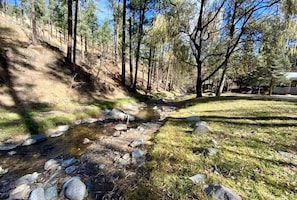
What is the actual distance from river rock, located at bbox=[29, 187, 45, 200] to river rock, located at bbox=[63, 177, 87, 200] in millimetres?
320

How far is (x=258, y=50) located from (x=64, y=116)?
11.8 metres

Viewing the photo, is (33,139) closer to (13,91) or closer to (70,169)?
(70,169)

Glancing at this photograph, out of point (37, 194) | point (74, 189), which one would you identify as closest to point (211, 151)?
point (74, 189)

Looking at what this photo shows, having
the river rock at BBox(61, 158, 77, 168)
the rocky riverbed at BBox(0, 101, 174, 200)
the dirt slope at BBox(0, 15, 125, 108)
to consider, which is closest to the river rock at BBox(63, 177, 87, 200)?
the rocky riverbed at BBox(0, 101, 174, 200)

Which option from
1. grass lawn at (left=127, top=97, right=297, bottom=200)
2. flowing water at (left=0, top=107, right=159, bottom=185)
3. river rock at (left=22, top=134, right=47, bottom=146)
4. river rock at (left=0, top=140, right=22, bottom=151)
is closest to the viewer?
grass lawn at (left=127, top=97, right=297, bottom=200)

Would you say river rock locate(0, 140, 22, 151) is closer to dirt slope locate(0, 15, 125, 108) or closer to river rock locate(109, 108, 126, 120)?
dirt slope locate(0, 15, 125, 108)

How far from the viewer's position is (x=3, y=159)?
491 cm

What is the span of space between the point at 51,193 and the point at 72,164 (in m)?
1.06

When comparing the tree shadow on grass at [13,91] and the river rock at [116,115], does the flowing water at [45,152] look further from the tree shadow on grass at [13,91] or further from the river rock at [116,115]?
the river rock at [116,115]

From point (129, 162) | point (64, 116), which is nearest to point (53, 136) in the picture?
point (64, 116)

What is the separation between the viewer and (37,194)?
126 inches

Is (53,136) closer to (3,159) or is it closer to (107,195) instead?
(3,159)

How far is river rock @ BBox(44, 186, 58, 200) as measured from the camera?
319cm

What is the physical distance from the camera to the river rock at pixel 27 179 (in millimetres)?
3723
